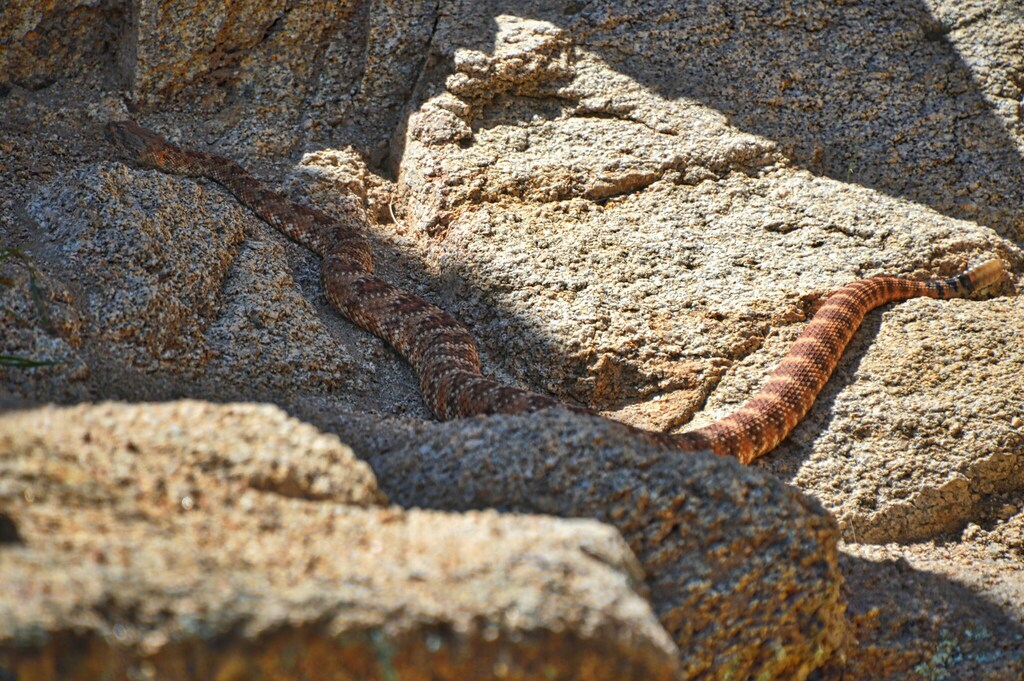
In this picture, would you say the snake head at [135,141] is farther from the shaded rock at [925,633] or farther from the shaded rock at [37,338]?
the shaded rock at [925,633]

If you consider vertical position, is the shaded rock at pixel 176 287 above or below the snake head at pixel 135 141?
below

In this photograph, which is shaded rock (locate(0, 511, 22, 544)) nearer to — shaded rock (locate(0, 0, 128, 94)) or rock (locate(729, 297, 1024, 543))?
rock (locate(729, 297, 1024, 543))

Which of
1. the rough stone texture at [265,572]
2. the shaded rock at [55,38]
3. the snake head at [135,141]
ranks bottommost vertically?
the rough stone texture at [265,572]

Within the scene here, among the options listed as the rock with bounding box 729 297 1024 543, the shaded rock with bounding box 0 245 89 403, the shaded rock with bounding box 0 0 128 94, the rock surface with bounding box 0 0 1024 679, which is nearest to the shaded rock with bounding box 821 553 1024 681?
the rock surface with bounding box 0 0 1024 679

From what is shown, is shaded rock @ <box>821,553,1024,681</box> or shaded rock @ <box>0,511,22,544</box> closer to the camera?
shaded rock @ <box>0,511,22,544</box>

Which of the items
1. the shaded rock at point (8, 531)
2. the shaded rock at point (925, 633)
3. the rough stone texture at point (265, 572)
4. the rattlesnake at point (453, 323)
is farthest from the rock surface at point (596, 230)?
the shaded rock at point (8, 531)

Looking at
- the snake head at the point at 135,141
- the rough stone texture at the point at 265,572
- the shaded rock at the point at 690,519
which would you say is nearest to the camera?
the rough stone texture at the point at 265,572

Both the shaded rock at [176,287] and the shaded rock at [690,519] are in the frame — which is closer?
the shaded rock at [690,519]

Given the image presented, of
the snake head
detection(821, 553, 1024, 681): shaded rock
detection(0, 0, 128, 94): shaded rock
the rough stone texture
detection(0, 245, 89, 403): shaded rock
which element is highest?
detection(0, 0, 128, 94): shaded rock

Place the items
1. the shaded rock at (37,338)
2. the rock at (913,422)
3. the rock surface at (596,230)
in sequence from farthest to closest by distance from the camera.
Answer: the rock at (913,422) < the rock surface at (596,230) < the shaded rock at (37,338)
